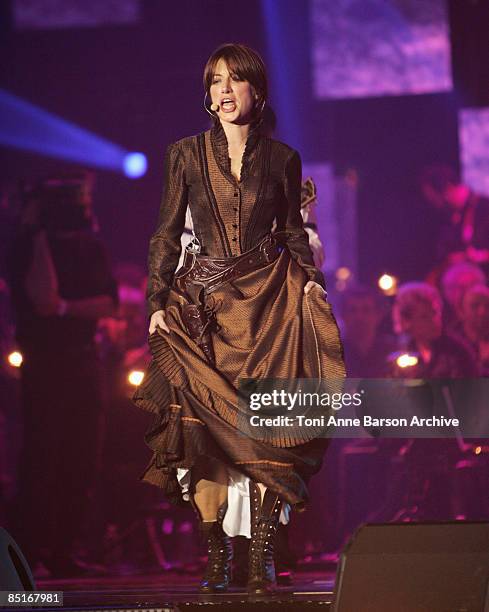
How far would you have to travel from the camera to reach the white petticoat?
4.12 m

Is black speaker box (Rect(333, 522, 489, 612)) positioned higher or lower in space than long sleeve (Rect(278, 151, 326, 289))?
lower

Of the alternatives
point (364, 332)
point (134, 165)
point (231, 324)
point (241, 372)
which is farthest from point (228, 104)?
point (364, 332)

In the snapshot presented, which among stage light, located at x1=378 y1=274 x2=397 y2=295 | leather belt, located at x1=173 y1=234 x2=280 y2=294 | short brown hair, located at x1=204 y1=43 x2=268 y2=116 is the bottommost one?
leather belt, located at x1=173 y1=234 x2=280 y2=294

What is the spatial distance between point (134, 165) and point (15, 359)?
137 cm

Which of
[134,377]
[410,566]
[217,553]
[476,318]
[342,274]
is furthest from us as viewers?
[342,274]

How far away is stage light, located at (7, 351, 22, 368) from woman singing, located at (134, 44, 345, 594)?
2.41m

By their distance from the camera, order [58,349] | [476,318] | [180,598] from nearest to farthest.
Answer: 1. [180,598]
2. [58,349]
3. [476,318]

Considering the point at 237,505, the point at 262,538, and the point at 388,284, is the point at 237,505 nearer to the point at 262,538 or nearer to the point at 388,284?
the point at 262,538

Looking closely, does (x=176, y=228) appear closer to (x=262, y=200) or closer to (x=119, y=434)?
(x=262, y=200)

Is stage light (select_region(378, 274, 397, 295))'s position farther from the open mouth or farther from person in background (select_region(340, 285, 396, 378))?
the open mouth

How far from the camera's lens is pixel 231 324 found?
4.12 m

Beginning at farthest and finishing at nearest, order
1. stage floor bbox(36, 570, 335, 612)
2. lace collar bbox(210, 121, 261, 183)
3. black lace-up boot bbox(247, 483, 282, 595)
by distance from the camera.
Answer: lace collar bbox(210, 121, 261, 183), black lace-up boot bbox(247, 483, 282, 595), stage floor bbox(36, 570, 335, 612)

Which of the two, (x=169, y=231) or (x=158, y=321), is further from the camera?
(x=169, y=231)

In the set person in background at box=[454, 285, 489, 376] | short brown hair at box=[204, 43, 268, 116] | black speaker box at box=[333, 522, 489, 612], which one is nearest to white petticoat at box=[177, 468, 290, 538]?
black speaker box at box=[333, 522, 489, 612]
